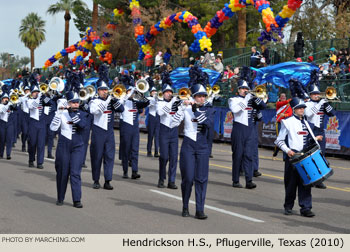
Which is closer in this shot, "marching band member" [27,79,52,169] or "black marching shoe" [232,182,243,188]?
"black marching shoe" [232,182,243,188]

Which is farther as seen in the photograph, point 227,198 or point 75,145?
point 227,198

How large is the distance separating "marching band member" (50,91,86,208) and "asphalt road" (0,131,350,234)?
38 centimetres

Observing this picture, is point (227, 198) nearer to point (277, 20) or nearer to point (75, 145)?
point (75, 145)

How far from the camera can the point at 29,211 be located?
10.4m

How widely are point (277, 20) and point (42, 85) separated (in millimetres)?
15417

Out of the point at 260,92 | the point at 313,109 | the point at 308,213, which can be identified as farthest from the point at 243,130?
the point at 308,213

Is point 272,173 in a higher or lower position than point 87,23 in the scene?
lower

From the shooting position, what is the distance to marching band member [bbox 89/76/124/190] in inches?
514

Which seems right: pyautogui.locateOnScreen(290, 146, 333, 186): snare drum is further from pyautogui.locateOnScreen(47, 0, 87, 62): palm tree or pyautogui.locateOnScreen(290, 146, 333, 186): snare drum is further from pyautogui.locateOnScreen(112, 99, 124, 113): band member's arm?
pyautogui.locateOnScreen(47, 0, 87, 62): palm tree

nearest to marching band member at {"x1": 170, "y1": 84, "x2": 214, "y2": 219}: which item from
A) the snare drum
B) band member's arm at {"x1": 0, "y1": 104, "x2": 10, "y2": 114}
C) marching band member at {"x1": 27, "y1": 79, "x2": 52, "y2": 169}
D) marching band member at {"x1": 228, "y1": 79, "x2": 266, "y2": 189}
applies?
the snare drum

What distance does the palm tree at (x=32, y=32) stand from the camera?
84188 millimetres

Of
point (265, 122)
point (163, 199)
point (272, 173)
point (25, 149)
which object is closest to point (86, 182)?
point (163, 199)

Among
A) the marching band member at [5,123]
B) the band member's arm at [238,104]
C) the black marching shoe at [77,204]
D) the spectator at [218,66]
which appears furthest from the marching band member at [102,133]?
the spectator at [218,66]

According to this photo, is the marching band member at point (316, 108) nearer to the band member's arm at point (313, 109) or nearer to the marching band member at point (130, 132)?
the band member's arm at point (313, 109)
